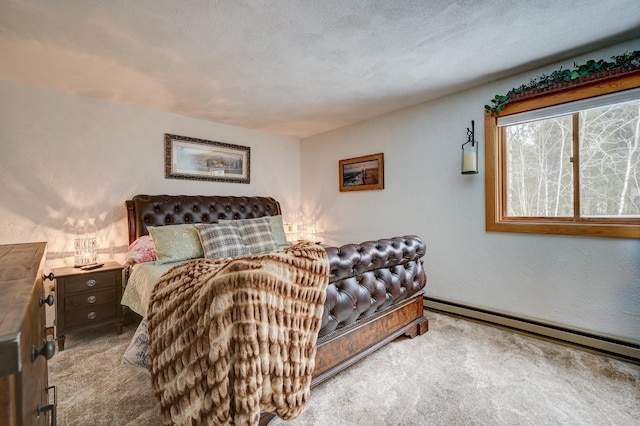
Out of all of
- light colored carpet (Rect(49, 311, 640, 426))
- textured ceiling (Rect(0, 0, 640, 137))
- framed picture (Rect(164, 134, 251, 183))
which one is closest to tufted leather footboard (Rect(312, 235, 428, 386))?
light colored carpet (Rect(49, 311, 640, 426))

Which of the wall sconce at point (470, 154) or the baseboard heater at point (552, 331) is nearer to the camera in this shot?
the baseboard heater at point (552, 331)

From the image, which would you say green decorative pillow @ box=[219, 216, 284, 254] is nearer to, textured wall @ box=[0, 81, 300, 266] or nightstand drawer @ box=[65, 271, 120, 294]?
textured wall @ box=[0, 81, 300, 266]

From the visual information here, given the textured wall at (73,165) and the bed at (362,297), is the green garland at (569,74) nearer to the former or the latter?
the bed at (362,297)

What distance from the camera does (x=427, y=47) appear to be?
220 centimetres

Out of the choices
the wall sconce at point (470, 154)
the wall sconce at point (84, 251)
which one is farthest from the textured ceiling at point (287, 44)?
the wall sconce at point (84, 251)

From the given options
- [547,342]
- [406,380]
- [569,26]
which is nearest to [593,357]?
[547,342]

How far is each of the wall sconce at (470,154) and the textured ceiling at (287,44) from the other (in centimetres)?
54

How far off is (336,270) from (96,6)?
2.19 metres

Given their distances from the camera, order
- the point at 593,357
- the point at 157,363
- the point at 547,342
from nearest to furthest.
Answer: the point at 157,363, the point at 593,357, the point at 547,342

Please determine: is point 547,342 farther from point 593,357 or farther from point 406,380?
point 406,380

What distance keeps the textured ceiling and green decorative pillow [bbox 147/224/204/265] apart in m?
1.45

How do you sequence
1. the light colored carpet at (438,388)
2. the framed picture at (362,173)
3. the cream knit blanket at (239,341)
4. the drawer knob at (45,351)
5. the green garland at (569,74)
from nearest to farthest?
the drawer knob at (45,351) < the cream knit blanket at (239,341) < the light colored carpet at (438,388) < the green garland at (569,74) < the framed picture at (362,173)

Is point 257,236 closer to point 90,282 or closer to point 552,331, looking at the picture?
point 90,282

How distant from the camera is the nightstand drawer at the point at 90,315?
98.3 inches
